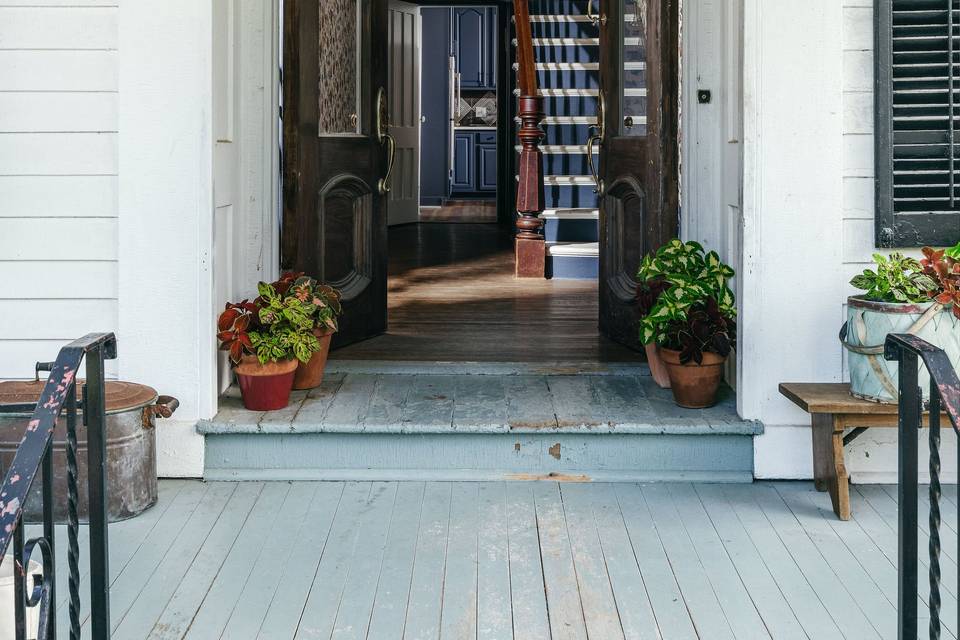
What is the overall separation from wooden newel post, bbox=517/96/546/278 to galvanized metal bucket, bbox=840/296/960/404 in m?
4.48

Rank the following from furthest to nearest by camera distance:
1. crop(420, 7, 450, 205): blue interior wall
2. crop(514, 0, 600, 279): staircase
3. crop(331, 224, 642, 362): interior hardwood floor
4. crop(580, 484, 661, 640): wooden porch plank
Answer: crop(420, 7, 450, 205): blue interior wall
crop(514, 0, 600, 279): staircase
crop(331, 224, 642, 362): interior hardwood floor
crop(580, 484, 661, 640): wooden porch plank

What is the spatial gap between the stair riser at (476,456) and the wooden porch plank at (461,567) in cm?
13

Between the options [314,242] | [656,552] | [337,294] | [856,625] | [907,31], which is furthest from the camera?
[314,242]

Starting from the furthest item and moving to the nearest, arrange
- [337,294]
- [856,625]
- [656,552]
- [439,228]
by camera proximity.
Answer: [439,228] → [337,294] → [656,552] → [856,625]

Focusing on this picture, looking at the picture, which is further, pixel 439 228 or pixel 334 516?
pixel 439 228

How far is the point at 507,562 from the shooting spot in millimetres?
3055

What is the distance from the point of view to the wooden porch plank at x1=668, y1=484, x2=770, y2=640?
2.66 meters

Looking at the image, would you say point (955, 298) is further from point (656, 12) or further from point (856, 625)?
point (656, 12)

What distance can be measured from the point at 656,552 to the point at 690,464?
2.31ft

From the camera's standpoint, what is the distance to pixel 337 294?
14.1ft

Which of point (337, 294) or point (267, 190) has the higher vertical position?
point (267, 190)

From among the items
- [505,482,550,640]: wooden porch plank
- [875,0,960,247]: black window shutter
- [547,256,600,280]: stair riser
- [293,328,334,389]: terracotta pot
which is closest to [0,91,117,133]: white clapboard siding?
[293,328,334,389]: terracotta pot

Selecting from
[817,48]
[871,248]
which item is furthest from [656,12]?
[871,248]

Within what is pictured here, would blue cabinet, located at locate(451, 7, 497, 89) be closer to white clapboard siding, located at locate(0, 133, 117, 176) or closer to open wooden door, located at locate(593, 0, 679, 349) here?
open wooden door, located at locate(593, 0, 679, 349)
